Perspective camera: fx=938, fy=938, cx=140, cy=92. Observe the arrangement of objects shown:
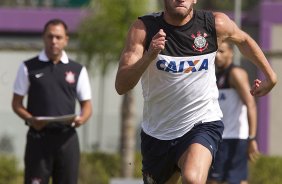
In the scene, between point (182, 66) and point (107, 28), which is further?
point (107, 28)

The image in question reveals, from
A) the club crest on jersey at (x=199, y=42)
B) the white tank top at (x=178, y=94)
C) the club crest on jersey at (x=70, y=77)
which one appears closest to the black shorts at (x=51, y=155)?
the club crest on jersey at (x=70, y=77)

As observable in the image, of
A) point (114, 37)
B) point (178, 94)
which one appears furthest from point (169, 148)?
point (114, 37)

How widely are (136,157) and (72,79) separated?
17.0 ft

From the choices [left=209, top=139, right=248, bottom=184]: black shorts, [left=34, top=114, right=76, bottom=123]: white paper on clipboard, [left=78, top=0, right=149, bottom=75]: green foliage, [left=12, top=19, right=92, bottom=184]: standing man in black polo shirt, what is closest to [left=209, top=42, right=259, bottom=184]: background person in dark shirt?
[left=209, top=139, right=248, bottom=184]: black shorts

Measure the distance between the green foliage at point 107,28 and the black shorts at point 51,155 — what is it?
202 inches

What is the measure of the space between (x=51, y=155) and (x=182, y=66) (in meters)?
2.71

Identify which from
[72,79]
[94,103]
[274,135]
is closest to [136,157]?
[94,103]

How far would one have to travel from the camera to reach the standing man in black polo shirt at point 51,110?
8867mm

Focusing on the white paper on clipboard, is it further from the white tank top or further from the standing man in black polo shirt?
the white tank top

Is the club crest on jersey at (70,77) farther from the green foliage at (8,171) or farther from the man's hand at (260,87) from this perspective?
the green foliage at (8,171)

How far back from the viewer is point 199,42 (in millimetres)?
6602

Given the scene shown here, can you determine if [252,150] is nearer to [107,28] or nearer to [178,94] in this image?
[178,94]

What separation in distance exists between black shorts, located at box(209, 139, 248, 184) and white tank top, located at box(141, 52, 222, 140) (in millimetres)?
3115

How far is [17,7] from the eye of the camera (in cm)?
1856
